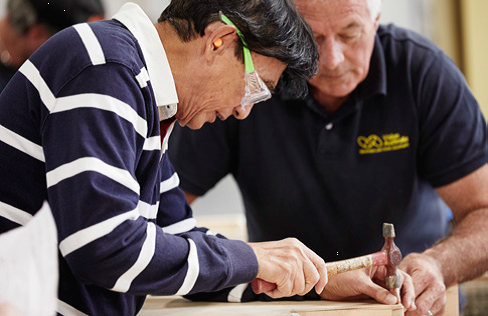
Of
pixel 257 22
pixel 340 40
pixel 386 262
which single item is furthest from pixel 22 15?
pixel 386 262

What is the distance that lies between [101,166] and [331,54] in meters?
1.04

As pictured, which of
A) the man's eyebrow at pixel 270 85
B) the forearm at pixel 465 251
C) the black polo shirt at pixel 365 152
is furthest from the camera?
the black polo shirt at pixel 365 152

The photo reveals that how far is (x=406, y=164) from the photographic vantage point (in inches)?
85.4

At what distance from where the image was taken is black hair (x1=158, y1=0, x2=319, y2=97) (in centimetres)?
142

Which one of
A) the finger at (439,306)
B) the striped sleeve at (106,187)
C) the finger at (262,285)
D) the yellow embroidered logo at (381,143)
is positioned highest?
the striped sleeve at (106,187)

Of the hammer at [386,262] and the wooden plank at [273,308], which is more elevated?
the hammer at [386,262]

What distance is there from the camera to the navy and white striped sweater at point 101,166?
1152 millimetres

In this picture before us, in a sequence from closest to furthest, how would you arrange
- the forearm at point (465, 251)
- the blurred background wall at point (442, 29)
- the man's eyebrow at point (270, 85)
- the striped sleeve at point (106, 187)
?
the striped sleeve at point (106, 187) < the man's eyebrow at point (270, 85) < the forearm at point (465, 251) < the blurred background wall at point (442, 29)

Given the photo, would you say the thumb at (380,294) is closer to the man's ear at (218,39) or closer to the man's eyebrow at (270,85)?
the man's eyebrow at (270,85)

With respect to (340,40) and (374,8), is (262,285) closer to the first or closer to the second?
(340,40)

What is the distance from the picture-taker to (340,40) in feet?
6.56

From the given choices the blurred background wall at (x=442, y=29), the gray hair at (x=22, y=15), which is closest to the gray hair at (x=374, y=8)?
the gray hair at (x=22, y=15)

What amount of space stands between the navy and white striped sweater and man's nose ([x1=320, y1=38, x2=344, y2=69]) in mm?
720

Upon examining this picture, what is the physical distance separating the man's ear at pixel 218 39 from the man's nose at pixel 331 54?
0.59 metres
